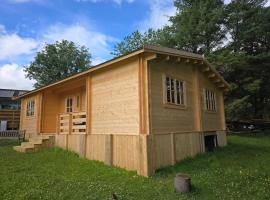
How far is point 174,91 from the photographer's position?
1070 cm

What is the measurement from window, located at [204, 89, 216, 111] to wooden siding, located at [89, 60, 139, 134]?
17.7ft

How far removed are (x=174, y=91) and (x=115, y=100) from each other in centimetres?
252

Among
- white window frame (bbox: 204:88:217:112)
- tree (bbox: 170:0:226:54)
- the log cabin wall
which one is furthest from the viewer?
tree (bbox: 170:0:226:54)

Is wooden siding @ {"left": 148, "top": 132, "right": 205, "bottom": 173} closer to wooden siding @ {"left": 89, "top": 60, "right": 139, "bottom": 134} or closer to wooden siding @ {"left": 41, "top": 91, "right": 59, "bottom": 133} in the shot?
wooden siding @ {"left": 89, "top": 60, "right": 139, "bottom": 134}

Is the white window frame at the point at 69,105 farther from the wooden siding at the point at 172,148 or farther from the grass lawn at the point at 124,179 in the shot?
the wooden siding at the point at 172,148

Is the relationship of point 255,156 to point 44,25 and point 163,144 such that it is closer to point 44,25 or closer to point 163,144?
point 163,144

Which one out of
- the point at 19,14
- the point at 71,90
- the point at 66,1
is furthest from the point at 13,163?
the point at 19,14

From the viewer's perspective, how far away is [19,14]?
1567 cm

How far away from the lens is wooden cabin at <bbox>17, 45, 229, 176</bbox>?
29.6 feet

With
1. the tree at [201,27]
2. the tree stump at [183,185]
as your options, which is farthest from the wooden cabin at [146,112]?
the tree at [201,27]

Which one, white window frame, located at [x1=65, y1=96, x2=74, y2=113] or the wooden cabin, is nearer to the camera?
the wooden cabin

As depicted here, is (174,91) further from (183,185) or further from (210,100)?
(183,185)

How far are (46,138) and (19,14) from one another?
26.4 feet

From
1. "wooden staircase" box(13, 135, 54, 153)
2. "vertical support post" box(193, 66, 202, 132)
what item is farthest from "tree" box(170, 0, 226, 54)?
"wooden staircase" box(13, 135, 54, 153)
